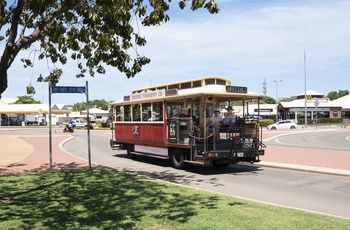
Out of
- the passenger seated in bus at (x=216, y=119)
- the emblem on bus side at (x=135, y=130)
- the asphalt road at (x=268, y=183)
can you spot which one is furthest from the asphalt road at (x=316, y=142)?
the emblem on bus side at (x=135, y=130)

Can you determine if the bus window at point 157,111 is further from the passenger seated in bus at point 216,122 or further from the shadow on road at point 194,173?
the passenger seated in bus at point 216,122

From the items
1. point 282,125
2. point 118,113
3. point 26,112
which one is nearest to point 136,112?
point 118,113

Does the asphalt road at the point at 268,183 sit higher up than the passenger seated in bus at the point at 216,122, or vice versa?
the passenger seated in bus at the point at 216,122

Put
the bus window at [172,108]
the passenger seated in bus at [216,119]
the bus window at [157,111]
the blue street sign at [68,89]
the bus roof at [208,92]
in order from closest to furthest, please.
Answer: the blue street sign at [68,89], the bus roof at [208,92], the passenger seated in bus at [216,119], the bus window at [172,108], the bus window at [157,111]

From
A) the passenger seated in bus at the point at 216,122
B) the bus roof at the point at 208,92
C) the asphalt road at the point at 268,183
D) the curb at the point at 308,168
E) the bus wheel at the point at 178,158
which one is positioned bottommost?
the asphalt road at the point at 268,183

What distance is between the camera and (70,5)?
7.35 m

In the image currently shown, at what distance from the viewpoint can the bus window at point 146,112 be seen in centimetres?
1461

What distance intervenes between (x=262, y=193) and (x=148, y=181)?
121 inches

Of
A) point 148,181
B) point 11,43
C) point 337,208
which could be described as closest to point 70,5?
point 11,43

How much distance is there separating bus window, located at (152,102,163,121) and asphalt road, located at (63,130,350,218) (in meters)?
1.89

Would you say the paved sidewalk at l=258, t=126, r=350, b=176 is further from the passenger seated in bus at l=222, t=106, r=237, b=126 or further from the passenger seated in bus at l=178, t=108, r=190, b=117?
the passenger seated in bus at l=178, t=108, r=190, b=117

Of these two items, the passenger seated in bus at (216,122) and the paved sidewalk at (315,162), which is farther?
the paved sidewalk at (315,162)

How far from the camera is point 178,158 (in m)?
13.3

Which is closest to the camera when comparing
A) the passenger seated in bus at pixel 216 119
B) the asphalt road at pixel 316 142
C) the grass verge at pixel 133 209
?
the grass verge at pixel 133 209
